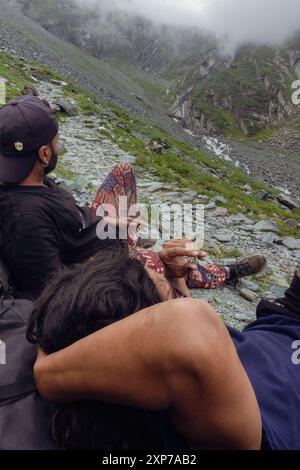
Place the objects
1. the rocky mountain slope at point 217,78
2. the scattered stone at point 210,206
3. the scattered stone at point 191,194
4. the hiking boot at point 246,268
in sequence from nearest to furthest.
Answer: the hiking boot at point 246,268
the scattered stone at point 210,206
the scattered stone at point 191,194
the rocky mountain slope at point 217,78

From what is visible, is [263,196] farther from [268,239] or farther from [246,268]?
[246,268]

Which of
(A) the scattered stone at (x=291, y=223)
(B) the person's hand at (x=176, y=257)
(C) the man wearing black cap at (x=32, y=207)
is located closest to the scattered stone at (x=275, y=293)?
(B) the person's hand at (x=176, y=257)

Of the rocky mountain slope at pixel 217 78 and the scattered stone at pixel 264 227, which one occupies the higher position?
the scattered stone at pixel 264 227

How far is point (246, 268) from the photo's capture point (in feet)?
17.7

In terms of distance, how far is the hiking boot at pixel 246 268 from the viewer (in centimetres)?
526

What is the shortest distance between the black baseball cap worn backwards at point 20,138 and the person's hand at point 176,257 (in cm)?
112

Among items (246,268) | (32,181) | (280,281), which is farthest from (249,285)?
(32,181)

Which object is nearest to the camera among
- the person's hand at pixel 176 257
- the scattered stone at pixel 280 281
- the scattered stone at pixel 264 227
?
the person's hand at pixel 176 257

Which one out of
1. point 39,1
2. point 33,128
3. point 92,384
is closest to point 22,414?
point 92,384

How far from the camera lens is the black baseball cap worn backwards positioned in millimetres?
3070

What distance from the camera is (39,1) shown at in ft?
512

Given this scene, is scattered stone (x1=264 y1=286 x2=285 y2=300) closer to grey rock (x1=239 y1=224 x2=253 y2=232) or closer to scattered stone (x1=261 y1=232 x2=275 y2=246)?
scattered stone (x1=261 y1=232 x2=275 y2=246)

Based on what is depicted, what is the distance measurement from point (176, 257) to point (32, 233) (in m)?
1.03

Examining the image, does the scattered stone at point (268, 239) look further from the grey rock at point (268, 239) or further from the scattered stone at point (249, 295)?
the scattered stone at point (249, 295)
